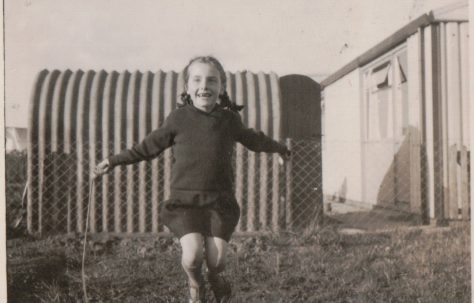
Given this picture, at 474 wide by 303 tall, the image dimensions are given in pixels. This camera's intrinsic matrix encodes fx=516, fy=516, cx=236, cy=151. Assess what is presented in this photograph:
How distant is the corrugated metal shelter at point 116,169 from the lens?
5172mm

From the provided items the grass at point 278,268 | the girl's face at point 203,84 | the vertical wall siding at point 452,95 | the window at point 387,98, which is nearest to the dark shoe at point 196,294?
the grass at point 278,268

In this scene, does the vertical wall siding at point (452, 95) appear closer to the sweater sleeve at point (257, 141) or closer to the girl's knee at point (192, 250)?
the sweater sleeve at point (257, 141)

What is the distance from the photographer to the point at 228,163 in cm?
297

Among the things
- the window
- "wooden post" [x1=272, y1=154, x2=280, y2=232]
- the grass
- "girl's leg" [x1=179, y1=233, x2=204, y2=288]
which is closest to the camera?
"girl's leg" [x1=179, y1=233, x2=204, y2=288]

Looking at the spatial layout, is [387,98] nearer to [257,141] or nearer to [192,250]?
[257,141]

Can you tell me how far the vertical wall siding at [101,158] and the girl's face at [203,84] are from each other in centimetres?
227

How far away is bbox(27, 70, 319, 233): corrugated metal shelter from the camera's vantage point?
17.0ft

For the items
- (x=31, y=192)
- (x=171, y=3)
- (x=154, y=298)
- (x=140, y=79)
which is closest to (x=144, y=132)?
(x=140, y=79)

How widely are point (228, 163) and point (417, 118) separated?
3.67 metres

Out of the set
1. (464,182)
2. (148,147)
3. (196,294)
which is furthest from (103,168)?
(464,182)

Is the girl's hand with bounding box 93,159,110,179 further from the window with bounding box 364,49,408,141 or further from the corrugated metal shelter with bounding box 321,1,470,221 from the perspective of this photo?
the window with bounding box 364,49,408,141

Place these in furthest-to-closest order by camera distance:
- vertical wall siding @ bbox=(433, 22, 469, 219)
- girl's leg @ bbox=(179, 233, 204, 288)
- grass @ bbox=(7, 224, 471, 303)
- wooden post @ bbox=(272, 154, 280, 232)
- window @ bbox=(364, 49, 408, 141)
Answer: window @ bbox=(364, 49, 408, 141), vertical wall siding @ bbox=(433, 22, 469, 219), wooden post @ bbox=(272, 154, 280, 232), grass @ bbox=(7, 224, 471, 303), girl's leg @ bbox=(179, 233, 204, 288)

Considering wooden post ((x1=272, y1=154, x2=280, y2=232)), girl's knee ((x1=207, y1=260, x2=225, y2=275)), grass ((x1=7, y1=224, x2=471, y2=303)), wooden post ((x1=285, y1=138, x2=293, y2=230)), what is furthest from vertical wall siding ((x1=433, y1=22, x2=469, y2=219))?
girl's knee ((x1=207, y1=260, x2=225, y2=275))

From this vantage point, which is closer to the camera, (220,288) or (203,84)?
(203,84)
